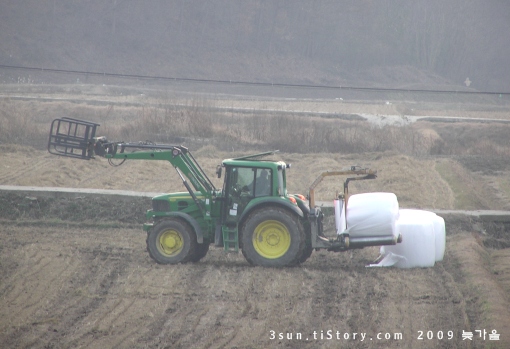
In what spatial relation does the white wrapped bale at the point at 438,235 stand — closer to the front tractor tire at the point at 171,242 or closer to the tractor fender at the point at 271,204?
the tractor fender at the point at 271,204

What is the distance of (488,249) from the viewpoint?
15.3 m

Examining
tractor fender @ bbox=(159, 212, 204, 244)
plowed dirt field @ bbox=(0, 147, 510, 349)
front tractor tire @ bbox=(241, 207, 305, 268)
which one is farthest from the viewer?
tractor fender @ bbox=(159, 212, 204, 244)

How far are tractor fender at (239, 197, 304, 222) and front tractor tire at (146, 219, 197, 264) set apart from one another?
3.51ft

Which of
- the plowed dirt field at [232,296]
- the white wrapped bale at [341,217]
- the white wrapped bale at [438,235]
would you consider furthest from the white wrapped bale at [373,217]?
the white wrapped bale at [438,235]

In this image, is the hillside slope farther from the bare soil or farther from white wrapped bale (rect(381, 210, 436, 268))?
white wrapped bale (rect(381, 210, 436, 268))

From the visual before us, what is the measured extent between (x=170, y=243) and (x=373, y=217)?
370 cm

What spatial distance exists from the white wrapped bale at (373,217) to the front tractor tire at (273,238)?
91cm

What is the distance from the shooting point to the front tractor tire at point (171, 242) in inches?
484

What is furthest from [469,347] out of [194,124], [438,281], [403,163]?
[194,124]

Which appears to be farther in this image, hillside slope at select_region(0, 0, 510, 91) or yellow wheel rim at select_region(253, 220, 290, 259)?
hillside slope at select_region(0, 0, 510, 91)

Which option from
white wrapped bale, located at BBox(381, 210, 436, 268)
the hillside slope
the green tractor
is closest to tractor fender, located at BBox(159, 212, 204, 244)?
the green tractor

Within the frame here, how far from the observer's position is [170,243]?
1242 cm

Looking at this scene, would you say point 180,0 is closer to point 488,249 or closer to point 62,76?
point 62,76

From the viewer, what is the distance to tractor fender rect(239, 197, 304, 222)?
11.9 meters
